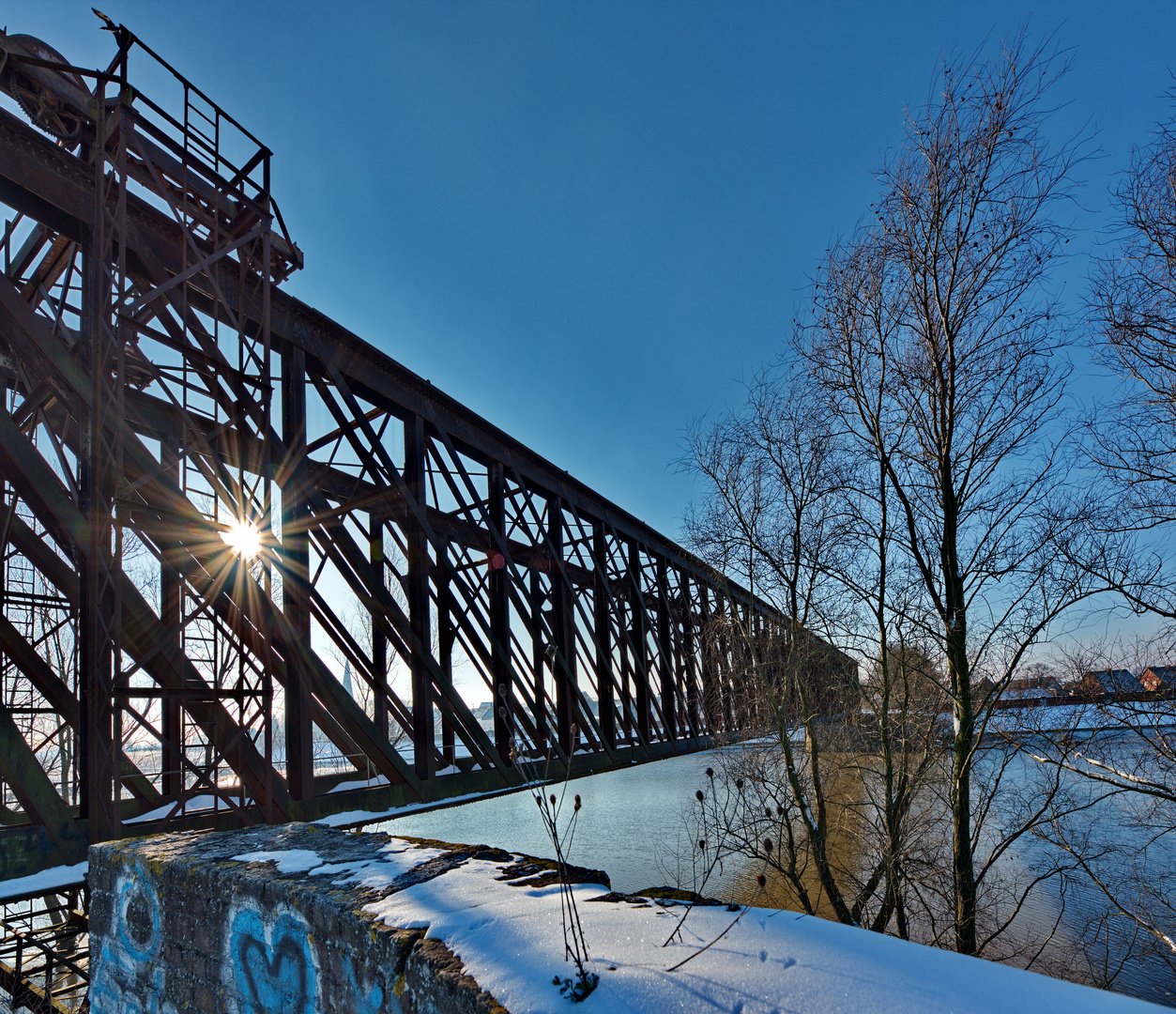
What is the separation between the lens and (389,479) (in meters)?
9.17

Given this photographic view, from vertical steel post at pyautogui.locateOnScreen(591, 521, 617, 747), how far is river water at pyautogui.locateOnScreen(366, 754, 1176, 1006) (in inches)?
82.5

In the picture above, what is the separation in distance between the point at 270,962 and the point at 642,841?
44.6ft

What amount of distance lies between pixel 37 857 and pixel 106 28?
744 cm

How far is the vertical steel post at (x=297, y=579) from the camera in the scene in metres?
7.29

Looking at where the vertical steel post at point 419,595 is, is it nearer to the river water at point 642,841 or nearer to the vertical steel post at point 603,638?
the river water at point 642,841

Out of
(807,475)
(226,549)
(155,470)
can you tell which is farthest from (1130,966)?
(155,470)

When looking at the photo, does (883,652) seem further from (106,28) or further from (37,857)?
(106,28)

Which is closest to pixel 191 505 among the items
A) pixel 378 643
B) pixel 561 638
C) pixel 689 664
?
pixel 378 643

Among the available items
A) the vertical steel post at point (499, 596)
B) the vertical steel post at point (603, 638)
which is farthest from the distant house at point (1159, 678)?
the vertical steel post at point (603, 638)

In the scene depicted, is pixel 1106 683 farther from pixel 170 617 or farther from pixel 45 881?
pixel 170 617

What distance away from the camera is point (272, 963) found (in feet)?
9.43

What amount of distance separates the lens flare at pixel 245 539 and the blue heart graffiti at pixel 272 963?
461 cm

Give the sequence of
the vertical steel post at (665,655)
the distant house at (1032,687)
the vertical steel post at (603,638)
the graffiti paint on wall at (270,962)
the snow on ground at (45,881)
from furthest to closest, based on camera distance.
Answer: the vertical steel post at (665,655) < the vertical steel post at (603,638) < the distant house at (1032,687) < the snow on ground at (45,881) < the graffiti paint on wall at (270,962)

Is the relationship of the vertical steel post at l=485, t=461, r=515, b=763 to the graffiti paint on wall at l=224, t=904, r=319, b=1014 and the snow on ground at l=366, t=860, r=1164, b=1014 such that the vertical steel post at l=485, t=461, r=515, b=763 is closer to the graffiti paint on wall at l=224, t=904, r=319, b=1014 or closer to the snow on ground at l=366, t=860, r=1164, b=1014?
the graffiti paint on wall at l=224, t=904, r=319, b=1014
